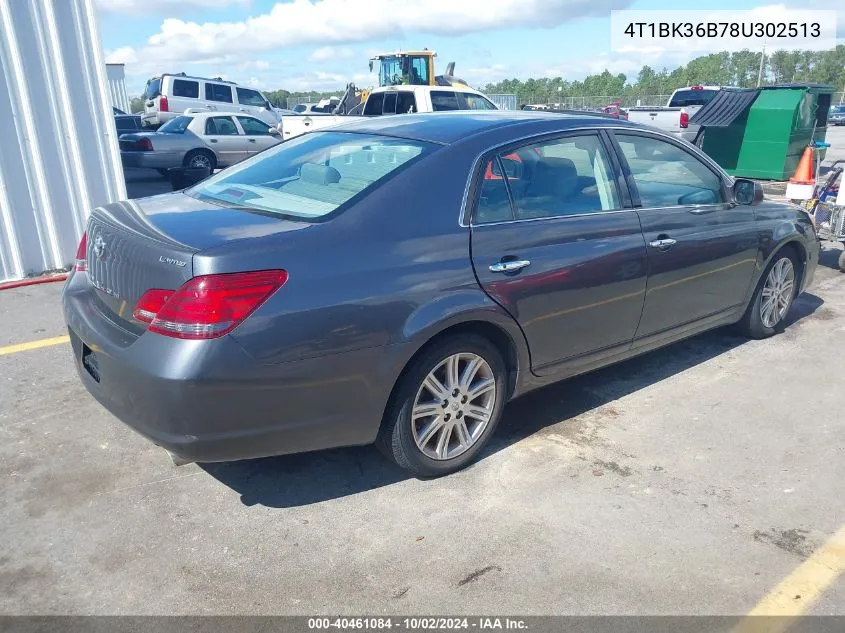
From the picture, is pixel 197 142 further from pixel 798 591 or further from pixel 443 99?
pixel 798 591

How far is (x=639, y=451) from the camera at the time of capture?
3746mm

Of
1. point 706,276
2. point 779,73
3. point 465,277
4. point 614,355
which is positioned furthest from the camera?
point 779,73

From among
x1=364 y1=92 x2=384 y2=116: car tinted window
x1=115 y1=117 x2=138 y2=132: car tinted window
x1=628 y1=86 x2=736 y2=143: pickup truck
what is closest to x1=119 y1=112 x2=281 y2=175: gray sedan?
x1=364 y1=92 x2=384 y2=116: car tinted window

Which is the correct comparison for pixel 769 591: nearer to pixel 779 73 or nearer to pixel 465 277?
pixel 465 277

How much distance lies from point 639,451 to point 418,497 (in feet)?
4.12

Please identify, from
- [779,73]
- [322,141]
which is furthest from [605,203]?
[779,73]

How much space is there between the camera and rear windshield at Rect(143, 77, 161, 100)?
2158cm

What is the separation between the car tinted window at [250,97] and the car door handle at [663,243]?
67.1ft

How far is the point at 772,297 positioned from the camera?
5.34 m

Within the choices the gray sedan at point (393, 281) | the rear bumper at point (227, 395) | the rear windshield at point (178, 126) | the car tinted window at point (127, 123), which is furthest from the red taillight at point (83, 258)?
the car tinted window at point (127, 123)

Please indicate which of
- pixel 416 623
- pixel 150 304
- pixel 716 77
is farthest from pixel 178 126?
pixel 716 77

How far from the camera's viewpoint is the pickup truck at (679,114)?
53.7 ft

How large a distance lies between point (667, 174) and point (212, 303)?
310 centimetres

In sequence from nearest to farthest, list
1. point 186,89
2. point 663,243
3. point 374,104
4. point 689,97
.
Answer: point 663,243
point 374,104
point 689,97
point 186,89
